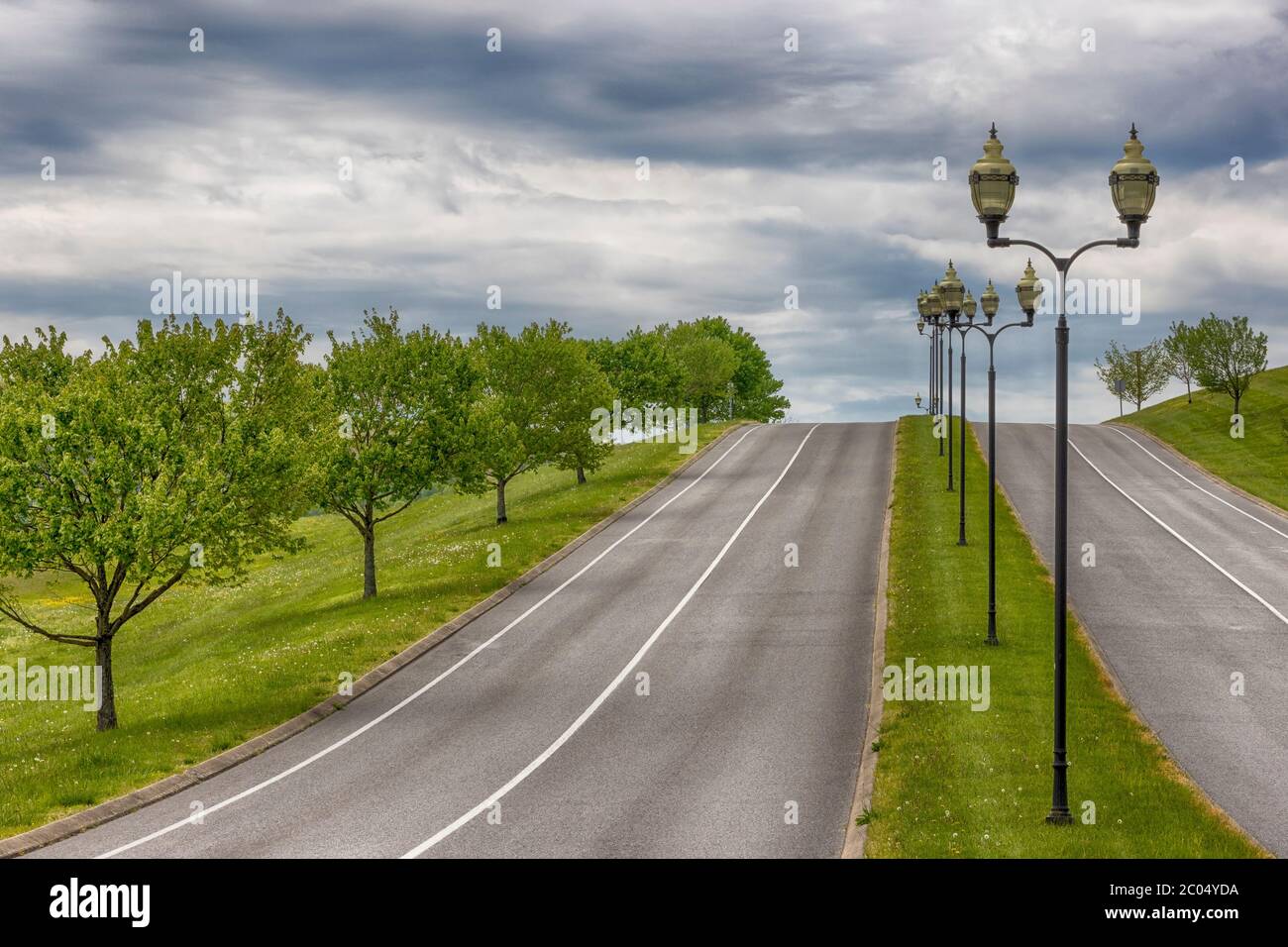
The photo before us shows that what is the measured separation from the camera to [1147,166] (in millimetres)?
15117

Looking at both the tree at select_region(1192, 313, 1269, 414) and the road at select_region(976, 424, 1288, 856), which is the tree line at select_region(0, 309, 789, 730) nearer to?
the road at select_region(976, 424, 1288, 856)

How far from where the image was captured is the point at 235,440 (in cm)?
2717

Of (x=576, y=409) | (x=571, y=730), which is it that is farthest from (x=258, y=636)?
(x=576, y=409)

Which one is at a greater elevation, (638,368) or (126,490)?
(638,368)

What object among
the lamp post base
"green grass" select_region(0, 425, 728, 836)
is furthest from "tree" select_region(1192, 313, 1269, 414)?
the lamp post base

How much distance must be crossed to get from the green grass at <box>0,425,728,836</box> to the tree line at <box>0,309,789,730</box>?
1646 millimetres

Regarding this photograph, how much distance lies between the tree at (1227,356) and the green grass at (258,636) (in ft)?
120

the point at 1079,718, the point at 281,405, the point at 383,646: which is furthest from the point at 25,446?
the point at 1079,718

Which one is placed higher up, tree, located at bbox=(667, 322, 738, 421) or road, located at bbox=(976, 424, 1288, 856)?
tree, located at bbox=(667, 322, 738, 421)

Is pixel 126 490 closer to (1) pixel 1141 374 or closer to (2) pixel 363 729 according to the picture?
(2) pixel 363 729

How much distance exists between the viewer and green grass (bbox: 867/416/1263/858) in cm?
1516

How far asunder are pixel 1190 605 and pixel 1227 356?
166 feet
